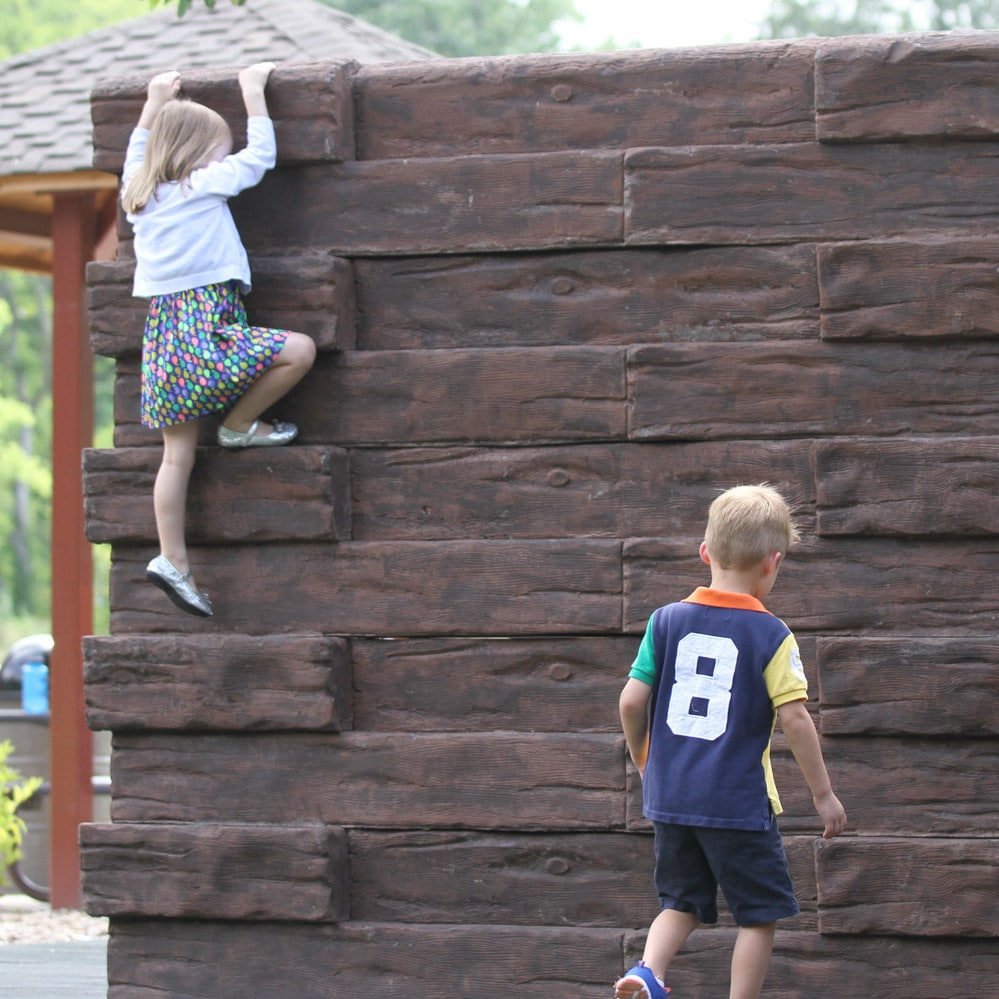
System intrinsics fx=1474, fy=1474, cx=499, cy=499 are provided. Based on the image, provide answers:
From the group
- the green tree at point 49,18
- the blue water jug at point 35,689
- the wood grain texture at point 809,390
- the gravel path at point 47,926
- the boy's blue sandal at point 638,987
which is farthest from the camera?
the green tree at point 49,18

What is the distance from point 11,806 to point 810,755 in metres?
5.29

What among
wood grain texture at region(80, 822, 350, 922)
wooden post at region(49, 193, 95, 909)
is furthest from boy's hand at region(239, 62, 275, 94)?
wooden post at region(49, 193, 95, 909)

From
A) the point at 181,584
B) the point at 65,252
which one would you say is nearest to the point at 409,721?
the point at 181,584

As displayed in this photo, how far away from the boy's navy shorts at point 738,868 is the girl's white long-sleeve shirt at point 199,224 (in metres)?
1.84

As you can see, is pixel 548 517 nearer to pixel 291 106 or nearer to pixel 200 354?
pixel 200 354

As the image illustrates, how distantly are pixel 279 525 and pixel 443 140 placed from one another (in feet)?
3.74

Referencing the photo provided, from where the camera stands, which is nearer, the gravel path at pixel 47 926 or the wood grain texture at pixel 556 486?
the wood grain texture at pixel 556 486

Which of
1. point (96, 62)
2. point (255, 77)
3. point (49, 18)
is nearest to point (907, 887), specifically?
point (255, 77)

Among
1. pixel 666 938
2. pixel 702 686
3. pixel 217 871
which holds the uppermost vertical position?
pixel 702 686

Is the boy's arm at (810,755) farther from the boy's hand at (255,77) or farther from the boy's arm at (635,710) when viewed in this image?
the boy's hand at (255,77)

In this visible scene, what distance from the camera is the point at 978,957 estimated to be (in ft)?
12.0

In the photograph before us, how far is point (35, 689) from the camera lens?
824 centimetres

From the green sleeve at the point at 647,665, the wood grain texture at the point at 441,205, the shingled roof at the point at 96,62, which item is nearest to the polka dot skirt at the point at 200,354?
the wood grain texture at the point at 441,205

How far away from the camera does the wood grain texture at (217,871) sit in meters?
3.90
